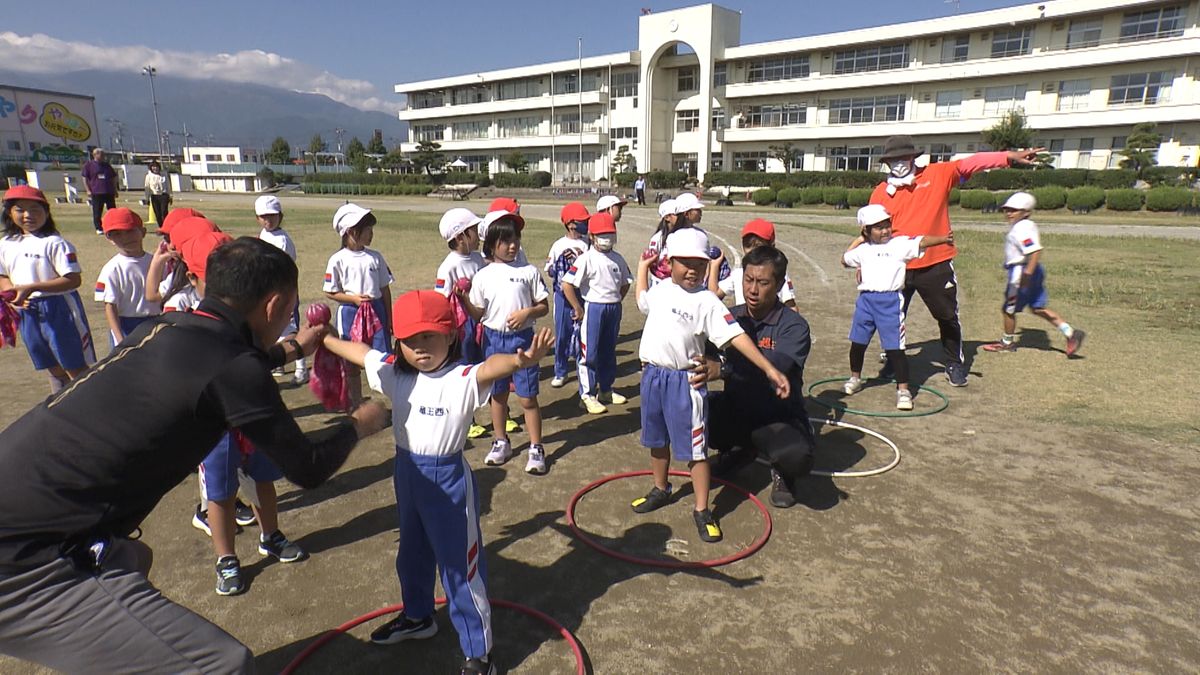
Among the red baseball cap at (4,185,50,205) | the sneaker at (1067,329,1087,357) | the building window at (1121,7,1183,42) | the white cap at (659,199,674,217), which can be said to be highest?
the building window at (1121,7,1183,42)

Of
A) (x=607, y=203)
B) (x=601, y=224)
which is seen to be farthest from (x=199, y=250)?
(x=607, y=203)

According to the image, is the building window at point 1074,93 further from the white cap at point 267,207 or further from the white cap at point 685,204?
the white cap at point 267,207

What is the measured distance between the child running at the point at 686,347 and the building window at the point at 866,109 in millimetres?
59657

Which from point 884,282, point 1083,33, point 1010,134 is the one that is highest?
point 1083,33

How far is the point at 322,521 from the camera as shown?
482cm

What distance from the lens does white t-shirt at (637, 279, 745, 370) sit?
4.50 metres

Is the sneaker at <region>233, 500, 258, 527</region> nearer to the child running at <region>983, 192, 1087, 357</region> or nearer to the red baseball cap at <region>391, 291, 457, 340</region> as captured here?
the red baseball cap at <region>391, 291, 457, 340</region>

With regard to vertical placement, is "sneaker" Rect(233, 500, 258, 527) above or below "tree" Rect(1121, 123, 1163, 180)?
below

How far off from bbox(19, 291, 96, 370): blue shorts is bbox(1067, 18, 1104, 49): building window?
60.6 metres

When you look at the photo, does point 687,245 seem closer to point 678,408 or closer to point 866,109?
point 678,408

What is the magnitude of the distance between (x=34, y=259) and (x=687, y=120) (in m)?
66.1

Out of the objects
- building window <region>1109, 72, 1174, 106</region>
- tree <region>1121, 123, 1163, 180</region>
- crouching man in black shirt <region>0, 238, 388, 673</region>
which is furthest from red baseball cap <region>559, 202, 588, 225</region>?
building window <region>1109, 72, 1174, 106</region>

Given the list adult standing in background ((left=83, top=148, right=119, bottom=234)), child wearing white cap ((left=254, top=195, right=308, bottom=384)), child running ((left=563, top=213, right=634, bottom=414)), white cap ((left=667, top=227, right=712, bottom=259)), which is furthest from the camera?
adult standing in background ((left=83, top=148, right=119, bottom=234))

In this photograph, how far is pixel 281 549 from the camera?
14.1ft
